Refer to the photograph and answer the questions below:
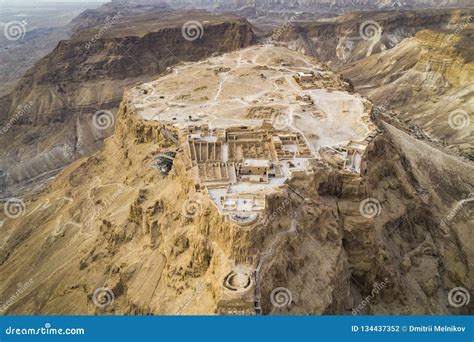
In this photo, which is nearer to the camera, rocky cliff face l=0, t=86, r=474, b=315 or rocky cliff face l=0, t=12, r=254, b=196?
rocky cliff face l=0, t=86, r=474, b=315

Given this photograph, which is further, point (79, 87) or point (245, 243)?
point (79, 87)

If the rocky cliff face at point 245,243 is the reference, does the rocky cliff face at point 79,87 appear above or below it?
below

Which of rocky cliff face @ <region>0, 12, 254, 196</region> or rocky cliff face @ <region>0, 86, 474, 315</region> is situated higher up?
rocky cliff face @ <region>0, 86, 474, 315</region>

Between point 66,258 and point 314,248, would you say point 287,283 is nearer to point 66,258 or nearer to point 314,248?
point 314,248

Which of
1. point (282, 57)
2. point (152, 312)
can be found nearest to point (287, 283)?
point (152, 312)

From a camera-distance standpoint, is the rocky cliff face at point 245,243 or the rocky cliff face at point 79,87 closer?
the rocky cliff face at point 245,243
